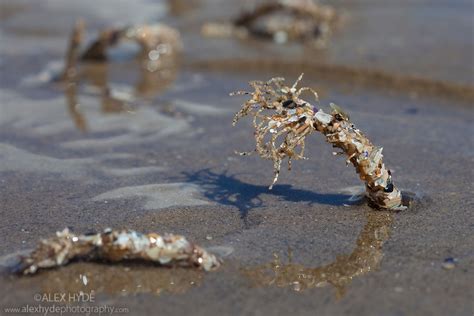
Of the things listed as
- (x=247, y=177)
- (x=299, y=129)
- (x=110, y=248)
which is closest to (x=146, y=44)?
(x=247, y=177)

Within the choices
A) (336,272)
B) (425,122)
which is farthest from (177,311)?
(425,122)

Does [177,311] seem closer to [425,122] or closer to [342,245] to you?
[342,245]

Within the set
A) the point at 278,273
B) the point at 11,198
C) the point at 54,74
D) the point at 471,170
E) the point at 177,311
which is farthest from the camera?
the point at 54,74

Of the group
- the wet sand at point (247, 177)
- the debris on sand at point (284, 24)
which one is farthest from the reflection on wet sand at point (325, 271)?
the debris on sand at point (284, 24)

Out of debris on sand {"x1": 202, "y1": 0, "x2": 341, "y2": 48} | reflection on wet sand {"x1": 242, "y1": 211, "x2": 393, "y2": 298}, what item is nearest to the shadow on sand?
reflection on wet sand {"x1": 242, "y1": 211, "x2": 393, "y2": 298}

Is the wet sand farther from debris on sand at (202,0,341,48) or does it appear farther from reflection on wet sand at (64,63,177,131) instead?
debris on sand at (202,0,341,48)

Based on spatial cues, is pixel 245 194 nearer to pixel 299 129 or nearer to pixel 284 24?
pixel 299 129
